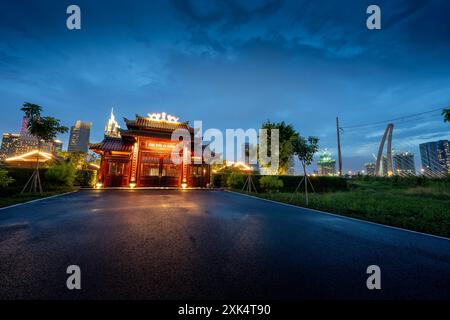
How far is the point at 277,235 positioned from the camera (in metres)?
4.39

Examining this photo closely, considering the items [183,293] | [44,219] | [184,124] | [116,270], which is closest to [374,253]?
[183,293]

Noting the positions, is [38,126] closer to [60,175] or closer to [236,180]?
[60,175]

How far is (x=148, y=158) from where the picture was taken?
2092 cm

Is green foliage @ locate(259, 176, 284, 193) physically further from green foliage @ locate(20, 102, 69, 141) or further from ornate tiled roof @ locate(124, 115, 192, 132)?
green foliage @ locate(20, 102, 69, 141)

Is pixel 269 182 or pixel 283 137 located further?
pixel 283 137

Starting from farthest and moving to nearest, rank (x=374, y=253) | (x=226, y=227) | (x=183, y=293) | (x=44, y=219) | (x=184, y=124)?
1. (x=184, y=124)
2. (x=44, y=219)
3. (x=226, y=227)
4. (x=374, y=253)
5. (x=183, y=293)

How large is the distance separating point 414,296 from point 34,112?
17.7 m

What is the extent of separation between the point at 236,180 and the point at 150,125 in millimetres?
12593

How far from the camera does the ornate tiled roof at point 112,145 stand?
66.2ft

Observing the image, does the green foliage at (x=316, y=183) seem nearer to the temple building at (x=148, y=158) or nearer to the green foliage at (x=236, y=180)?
the green foliage at (x=236, y=180)

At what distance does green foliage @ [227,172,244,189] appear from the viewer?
65.2 feet

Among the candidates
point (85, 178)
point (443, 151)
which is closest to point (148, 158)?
point (85, 178)

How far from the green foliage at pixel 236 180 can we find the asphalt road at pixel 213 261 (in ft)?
48.3

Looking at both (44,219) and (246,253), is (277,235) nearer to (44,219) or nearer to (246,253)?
(246,253)
